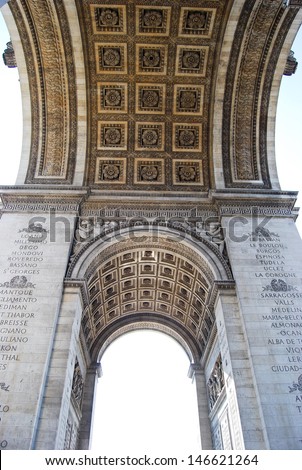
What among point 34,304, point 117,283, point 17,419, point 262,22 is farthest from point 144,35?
point 17,419

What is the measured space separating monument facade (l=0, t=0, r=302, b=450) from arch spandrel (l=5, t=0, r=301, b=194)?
55 mm

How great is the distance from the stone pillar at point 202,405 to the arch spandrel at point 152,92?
7999 millimetres

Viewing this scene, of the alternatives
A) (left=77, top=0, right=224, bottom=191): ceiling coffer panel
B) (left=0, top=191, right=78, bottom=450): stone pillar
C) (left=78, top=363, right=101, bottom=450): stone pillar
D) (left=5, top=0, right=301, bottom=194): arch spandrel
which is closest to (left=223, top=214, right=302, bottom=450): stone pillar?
(left=5, top=0, right=301, bottom=194): arch spandrel

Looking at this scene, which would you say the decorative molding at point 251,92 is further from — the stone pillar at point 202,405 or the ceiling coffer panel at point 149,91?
the stone pillar at point 202,405

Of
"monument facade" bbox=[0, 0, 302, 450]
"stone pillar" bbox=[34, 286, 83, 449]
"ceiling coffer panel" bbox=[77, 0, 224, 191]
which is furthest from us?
"ceiling coffer panel" bbox=[77, 0, 224, 191]

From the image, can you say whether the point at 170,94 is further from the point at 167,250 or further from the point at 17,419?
the point at 17,419

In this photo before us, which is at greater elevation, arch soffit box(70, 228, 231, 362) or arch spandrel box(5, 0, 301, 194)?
arch spandrel box(5, 0, 301, 194)

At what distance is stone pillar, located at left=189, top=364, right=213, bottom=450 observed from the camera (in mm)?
14859

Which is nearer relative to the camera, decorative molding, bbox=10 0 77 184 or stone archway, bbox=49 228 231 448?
stone archway, bbox=49 228 231 448

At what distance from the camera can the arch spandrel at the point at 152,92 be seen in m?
14.3

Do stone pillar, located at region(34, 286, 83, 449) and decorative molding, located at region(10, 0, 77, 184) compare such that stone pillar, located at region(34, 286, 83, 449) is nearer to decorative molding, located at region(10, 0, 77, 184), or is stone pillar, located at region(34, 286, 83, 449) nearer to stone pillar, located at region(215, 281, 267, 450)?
stone pillar, located at region(215, 281, 267, 450)

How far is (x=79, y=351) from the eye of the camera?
14.5 meters

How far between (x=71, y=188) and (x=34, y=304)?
4.95 meters

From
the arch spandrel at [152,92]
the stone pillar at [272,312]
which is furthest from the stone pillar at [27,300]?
the stone pillar at [272,312]
